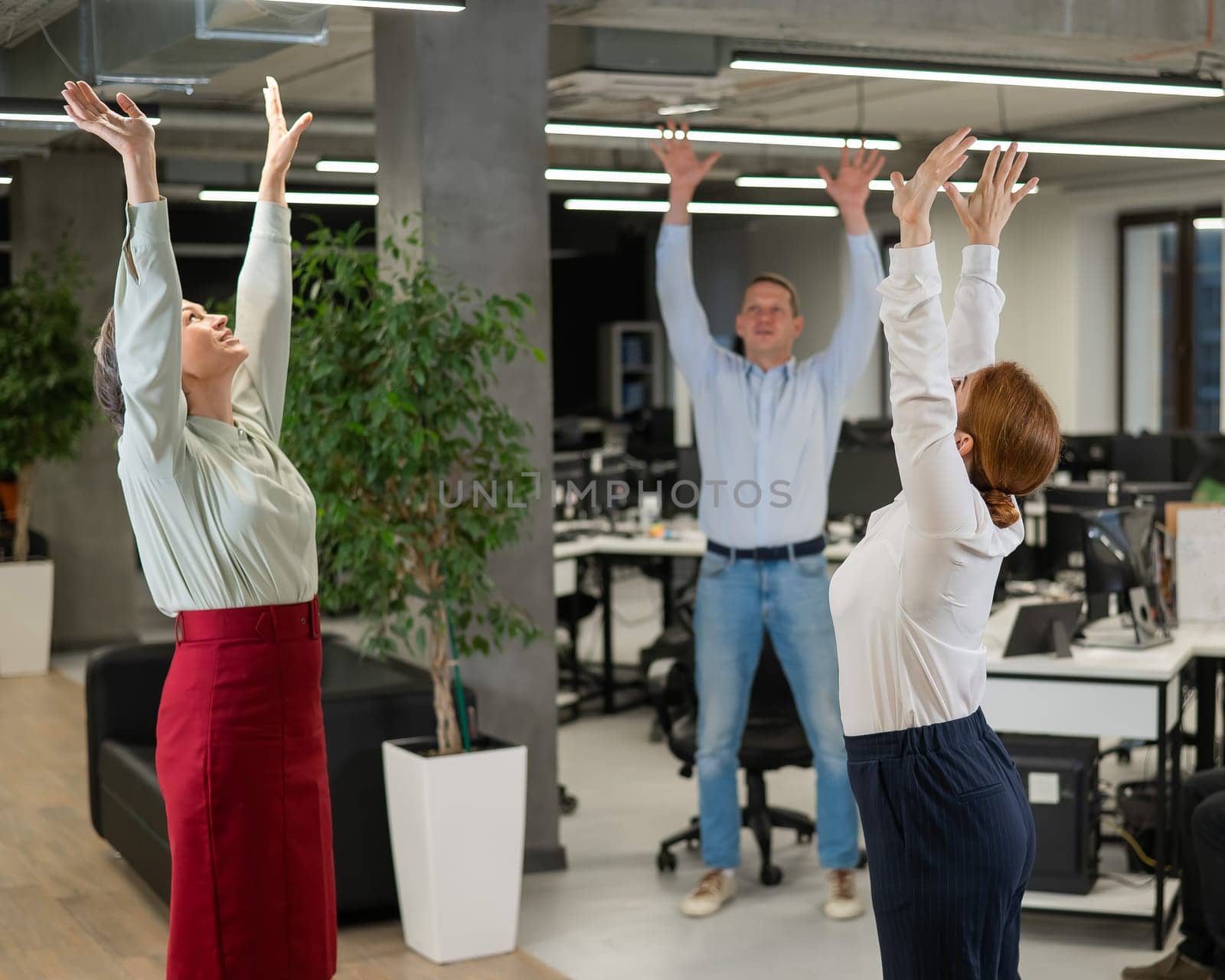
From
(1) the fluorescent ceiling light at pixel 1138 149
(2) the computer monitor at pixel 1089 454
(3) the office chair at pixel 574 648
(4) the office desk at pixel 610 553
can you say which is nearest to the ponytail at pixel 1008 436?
(4) the office desk at pixel 610 553

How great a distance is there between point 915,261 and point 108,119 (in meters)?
1.28

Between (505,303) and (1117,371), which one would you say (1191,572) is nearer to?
(505,303)

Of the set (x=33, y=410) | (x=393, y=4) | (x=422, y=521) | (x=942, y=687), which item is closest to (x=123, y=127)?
(x=942, y=687)

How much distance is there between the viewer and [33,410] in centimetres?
859

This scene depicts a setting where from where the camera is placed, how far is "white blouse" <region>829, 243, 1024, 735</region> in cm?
218

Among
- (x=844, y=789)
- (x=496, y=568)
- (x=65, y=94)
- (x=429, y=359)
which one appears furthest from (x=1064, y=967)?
(x=65, y=94)

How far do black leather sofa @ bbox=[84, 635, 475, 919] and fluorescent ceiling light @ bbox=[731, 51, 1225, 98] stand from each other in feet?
9.02

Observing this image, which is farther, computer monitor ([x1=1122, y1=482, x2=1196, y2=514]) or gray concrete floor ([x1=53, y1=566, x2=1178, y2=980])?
computer monitor ([x1=1122, y1=482, x2=1196, y2=514])

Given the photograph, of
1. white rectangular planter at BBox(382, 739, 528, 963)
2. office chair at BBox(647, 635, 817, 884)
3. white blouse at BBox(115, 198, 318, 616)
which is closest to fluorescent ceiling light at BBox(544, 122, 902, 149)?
office chair at BBox(647, 635, 817, 884)

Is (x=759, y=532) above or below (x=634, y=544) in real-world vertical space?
above

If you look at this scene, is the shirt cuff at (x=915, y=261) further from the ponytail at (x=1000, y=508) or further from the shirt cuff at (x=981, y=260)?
the shirt cuff at (x=981, y=260)

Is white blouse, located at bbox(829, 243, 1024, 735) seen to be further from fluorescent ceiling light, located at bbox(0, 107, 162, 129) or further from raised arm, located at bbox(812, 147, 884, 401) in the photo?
fluorescent ceiling light, located at bbox(0, 107, 162, 129)

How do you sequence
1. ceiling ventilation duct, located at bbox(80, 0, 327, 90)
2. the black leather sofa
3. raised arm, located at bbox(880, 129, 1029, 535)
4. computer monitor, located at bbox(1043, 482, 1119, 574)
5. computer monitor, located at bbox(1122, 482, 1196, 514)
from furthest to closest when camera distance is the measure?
computer monitor, located at bbox(1122, 482, 1196, 514) → computer monitor, located at bbox(1043, 482, 1119, 574) → the black leather sofa → ceiling ventilation duct, located at bbox(80, 0, 327, 90) → raised arm, located at bbox(880, 129, 1029, 535)

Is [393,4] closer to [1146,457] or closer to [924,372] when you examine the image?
[924,372]
